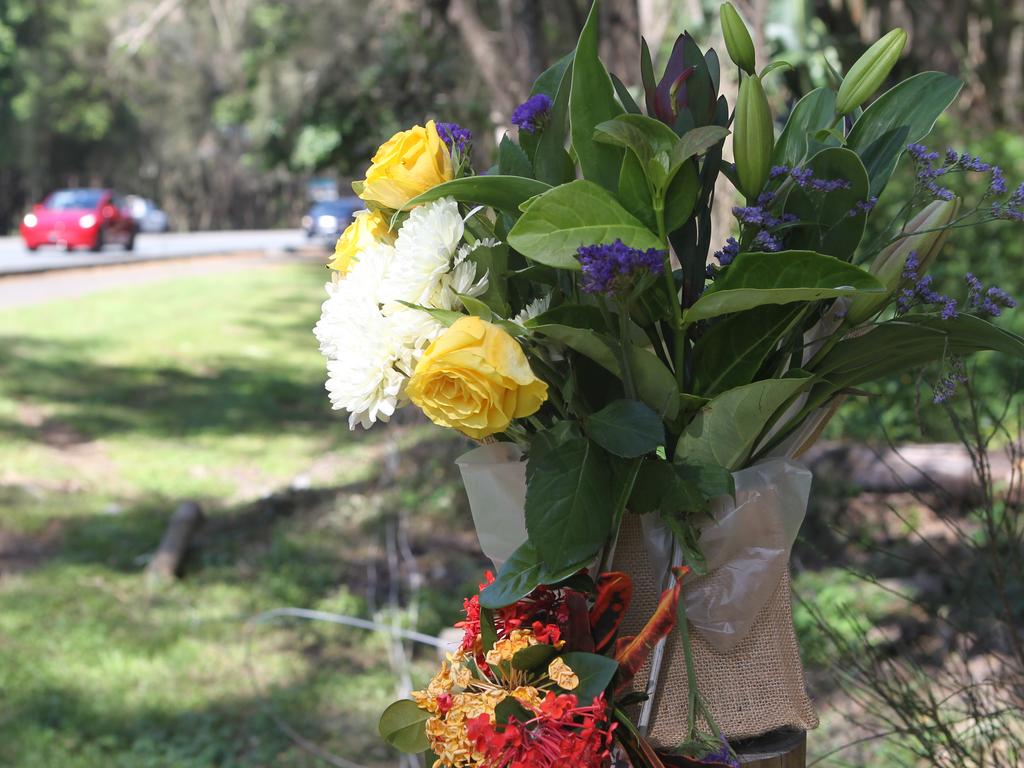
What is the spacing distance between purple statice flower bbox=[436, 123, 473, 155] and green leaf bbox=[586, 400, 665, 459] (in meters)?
0.35

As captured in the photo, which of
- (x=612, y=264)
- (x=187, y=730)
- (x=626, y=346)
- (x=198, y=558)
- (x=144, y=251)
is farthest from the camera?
(x=144, y=251)

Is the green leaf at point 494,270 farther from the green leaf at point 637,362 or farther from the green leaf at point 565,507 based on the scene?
the green leaf at point 565,507

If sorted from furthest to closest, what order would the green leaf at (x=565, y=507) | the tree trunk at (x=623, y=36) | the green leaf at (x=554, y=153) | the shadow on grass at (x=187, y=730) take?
1. the tree trunk at (x=623, y=36)
2. the shadow on grass at (x=187, y=730)
3. the green leaf at (x=554, y=153)
4. the green leaf at (x=565, y=507)

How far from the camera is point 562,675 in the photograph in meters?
1.07

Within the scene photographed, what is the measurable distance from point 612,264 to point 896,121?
0.40 meters

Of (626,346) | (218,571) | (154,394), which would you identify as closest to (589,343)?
(626,346)

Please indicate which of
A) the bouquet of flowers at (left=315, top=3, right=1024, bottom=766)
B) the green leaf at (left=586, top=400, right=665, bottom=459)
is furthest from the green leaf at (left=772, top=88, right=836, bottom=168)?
the green leaf at (left=586, top=400, right=665, bottom=459)

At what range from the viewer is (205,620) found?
4613mm

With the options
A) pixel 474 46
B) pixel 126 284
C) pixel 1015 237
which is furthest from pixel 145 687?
pixel 126 284

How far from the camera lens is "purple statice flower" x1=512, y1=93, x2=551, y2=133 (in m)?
1.15

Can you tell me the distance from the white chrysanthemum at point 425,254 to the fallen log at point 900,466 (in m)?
3.18

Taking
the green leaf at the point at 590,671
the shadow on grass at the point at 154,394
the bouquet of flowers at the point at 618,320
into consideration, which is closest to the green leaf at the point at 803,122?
the bouquet of flowers at the point at 618,320

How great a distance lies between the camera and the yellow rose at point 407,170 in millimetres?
1186

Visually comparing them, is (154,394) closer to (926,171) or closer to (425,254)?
(425,254)
